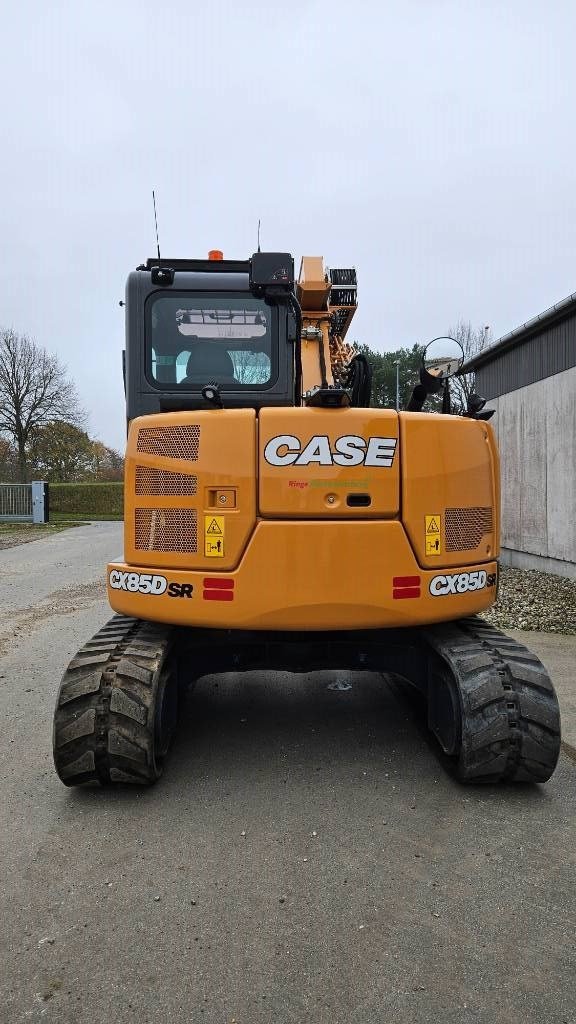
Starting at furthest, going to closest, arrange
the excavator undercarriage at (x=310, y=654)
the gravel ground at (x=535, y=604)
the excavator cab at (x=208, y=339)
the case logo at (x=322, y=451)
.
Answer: the gravel ground at (x=535, y=604), the excavator cab at (x=208, y=339), the excavator undercarriage at (x=310, y=654), the case logo at (x=322, y=451)

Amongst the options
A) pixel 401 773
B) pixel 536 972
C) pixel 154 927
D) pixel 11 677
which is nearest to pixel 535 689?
pixel 401 773

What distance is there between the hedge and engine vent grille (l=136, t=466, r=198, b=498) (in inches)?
1238

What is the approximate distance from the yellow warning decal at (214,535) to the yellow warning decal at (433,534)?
40.0 inches

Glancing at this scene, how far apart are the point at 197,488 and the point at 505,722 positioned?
193 cm

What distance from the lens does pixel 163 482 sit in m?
3.29

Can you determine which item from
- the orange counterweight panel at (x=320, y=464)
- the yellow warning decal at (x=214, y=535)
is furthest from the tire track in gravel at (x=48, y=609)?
the orange counterweight panel at (x=320, y=464)

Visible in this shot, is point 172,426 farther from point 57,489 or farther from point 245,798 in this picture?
point 57,489

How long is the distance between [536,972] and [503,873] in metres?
0.55

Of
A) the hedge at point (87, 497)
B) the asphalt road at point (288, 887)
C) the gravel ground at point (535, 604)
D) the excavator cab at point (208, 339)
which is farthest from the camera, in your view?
the hedge at point (87, 497)

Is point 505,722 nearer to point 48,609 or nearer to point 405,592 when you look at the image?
point 405,592

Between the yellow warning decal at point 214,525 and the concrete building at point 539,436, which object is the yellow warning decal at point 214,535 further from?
the concrete building at point 539,436

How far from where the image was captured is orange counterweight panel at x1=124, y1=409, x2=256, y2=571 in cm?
319

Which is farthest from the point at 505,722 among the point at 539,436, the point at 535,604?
the point at 539,436

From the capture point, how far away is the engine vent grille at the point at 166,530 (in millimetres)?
3234
